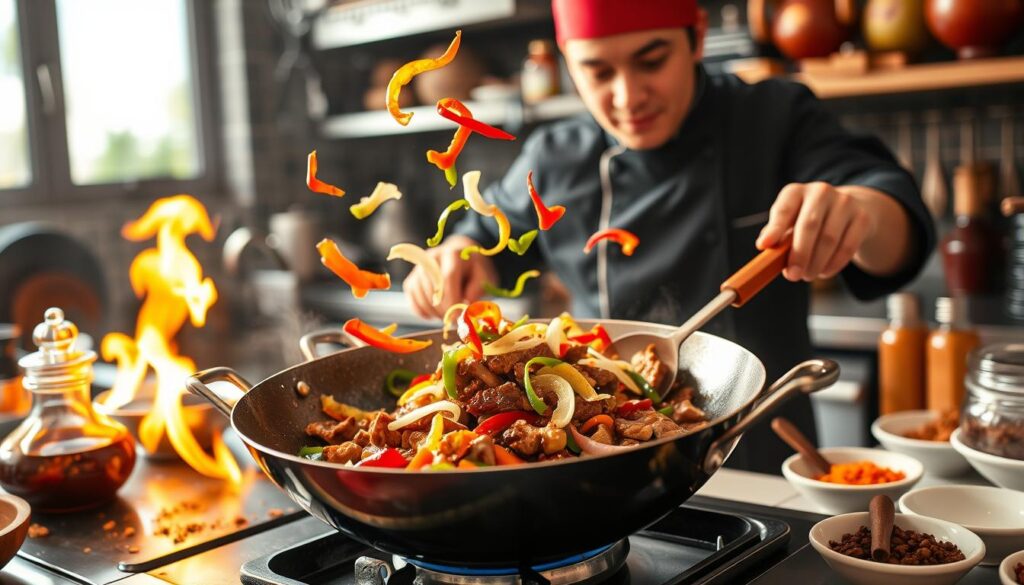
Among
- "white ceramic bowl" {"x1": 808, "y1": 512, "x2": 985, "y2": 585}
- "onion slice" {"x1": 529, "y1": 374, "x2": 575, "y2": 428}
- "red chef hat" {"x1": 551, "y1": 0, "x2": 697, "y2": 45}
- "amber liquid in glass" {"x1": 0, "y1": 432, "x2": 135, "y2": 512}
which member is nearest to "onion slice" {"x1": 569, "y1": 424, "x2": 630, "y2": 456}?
"onion slice" {"x1": 529, "y1": 374, "x2": 575, "y2": 428}

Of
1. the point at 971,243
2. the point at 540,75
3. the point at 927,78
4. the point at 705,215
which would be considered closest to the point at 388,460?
the point at 705,215

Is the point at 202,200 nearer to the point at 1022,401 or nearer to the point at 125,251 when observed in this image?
the point at 125,251

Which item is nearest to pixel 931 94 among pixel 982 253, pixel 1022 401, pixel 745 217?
pixel 982 253

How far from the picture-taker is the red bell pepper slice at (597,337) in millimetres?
1158

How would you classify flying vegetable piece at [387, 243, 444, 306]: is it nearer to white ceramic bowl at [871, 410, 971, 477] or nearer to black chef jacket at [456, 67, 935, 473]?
white ceramic bowl at [871, 410, 971, 477]

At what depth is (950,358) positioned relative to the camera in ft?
7.52

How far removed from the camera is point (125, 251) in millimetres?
3857

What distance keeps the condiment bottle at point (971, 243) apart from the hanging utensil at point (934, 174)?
0.41ft

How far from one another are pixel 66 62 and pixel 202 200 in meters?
0.77

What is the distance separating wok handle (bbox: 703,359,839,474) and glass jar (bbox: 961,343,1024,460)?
0.47 meters

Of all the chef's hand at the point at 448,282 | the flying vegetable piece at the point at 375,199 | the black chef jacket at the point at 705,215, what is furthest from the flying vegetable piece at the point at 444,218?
the black chef jacket at the point at 705,215

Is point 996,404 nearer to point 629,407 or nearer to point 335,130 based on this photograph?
point 629,407

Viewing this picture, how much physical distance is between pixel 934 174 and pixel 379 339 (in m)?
2.50

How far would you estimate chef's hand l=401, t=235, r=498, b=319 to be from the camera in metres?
1.49
